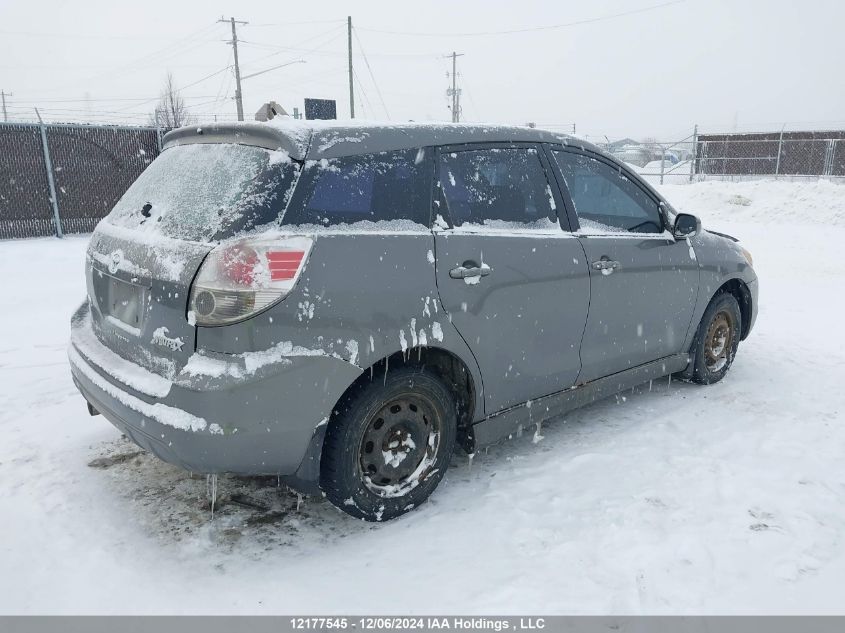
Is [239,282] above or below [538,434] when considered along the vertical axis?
above

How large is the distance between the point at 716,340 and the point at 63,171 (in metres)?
13.4

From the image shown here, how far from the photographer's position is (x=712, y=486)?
11.0 feet

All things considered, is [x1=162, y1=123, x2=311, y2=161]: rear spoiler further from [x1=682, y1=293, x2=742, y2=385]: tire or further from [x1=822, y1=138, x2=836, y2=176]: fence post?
[x1=822, y1=138, x2=836, y2=176]: fence post

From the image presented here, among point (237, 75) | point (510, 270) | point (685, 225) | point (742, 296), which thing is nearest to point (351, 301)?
point (510, 270)

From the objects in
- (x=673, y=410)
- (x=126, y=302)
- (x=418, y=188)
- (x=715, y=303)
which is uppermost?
(x=418, y=188)

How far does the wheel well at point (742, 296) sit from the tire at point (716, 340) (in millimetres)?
68

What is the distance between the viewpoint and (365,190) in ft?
9.34

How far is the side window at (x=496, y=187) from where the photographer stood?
10.3ft

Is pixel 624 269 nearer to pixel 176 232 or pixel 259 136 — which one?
pixel 259 136

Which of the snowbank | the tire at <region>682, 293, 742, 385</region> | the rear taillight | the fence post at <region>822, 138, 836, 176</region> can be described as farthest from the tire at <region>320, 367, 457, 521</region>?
the fence post at <region>822, 138, 836, 176</region>

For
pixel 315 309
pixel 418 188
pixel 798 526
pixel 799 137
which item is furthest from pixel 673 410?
pixel 799 137

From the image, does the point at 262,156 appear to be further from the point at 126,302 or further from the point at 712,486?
the point at 712,486

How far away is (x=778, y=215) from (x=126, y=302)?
1687 centimetres

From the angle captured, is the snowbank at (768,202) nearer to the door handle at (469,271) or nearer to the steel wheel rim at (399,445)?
the door handle at (469,271)
